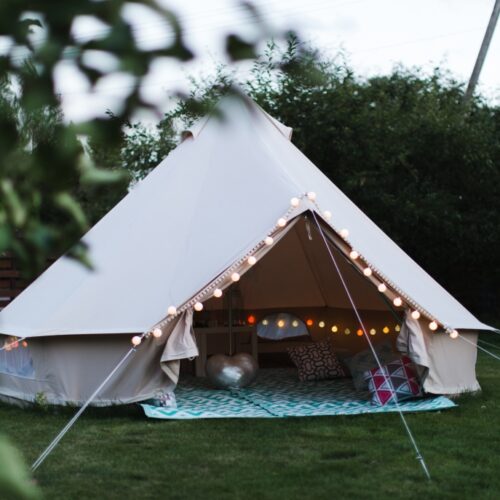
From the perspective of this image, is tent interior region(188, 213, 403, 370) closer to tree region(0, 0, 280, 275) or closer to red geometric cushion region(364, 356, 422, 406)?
red geometric cushion region(364, 356, 422, 406)

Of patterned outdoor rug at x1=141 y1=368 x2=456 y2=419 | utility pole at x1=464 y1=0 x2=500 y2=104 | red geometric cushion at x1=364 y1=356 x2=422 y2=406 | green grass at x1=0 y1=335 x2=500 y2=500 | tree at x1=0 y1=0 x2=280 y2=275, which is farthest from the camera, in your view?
utility pole at x1=464 y1=0 x2=500 y2=104

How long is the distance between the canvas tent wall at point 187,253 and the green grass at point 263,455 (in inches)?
18.0

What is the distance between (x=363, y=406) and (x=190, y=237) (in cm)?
151

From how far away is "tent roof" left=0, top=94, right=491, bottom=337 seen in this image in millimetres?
5680

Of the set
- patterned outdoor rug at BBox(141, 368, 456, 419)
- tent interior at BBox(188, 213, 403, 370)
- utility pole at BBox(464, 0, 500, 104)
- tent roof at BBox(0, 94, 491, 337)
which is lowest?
patterned outdoor rug at BBox(141, 368, 456, 419)

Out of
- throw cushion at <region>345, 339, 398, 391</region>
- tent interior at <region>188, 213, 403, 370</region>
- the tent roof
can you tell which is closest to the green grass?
the tent roof

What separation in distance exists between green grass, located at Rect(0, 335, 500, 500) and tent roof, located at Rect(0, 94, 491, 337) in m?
0.63

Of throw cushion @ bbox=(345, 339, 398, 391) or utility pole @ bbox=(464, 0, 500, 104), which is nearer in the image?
throw cushion @ bbox=(345, 339, 398, 391)

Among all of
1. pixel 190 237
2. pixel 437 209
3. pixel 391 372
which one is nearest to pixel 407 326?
pixel 391 372

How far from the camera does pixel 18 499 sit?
2.51 feet

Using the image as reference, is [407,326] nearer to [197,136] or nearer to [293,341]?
[197,136]

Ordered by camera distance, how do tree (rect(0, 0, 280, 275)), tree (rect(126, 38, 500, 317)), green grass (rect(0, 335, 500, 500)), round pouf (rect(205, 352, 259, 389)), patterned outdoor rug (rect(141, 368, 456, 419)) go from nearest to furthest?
tree (rect(0, 0, 280, 275)), green grass (rect(0, 335, 500, 500)), patterned outdoor rug (rect(141, 368, 456, 419)), round pouf (rect(205, 352, 259, 389)), tree (rect(126, 38, 500, 317))

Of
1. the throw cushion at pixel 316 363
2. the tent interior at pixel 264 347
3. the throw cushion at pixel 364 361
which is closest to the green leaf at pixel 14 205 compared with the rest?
the tent interior at pixel 264 347

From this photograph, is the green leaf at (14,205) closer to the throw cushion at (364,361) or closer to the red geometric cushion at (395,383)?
the red geometric cushion at (395,383)
